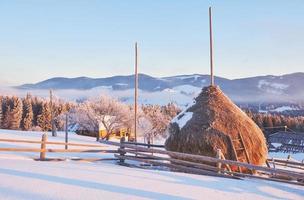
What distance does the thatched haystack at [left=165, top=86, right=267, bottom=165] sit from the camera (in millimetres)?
14930

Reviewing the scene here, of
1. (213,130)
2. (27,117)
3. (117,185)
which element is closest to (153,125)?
(27,117)

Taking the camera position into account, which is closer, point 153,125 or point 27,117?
point 153,125

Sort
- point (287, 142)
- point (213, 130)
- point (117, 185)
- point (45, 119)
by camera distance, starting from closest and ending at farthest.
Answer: point (117, 185) < point (213, 130) < point (287, 142) < point (45, 119)

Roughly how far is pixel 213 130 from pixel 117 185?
5.89 m

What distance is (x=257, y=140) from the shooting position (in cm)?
1575

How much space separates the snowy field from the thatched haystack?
236 cm

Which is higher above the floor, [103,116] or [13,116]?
[13,116]

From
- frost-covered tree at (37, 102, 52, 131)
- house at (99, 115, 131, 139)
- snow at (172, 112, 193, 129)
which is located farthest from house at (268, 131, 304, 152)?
snow at (172, 112, 193, 129)

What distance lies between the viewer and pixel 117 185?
397 inches

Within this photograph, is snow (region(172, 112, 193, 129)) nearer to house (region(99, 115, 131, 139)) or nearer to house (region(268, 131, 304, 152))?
house (region(268, 131, 304, 152))

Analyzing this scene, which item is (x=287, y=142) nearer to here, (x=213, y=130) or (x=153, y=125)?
(x=153, y=125)

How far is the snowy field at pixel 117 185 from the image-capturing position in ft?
29.5

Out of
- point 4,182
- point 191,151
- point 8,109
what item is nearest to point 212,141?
point 191,151

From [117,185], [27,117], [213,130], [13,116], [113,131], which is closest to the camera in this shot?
[117,185]
